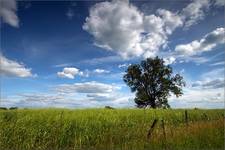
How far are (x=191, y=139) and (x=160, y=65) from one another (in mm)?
43409

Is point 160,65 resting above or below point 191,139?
above

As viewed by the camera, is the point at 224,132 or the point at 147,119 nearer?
the point at 224,132

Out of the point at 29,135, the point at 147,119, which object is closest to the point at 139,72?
the point at 147,119

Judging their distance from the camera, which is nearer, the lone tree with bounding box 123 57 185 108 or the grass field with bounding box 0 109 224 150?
the grass field with bounding box 0 109 224 150

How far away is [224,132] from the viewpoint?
624 inches

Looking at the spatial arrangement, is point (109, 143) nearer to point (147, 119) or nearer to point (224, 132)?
point (224, 132)

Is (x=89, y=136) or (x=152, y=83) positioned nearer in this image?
(x=89, y=136)

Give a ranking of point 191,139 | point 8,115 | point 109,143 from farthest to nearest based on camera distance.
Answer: point 8,115
point 191,139
point 109,143

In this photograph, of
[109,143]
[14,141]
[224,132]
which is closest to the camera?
[14,141]

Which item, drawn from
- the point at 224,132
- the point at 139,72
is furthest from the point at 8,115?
the point at 139,72

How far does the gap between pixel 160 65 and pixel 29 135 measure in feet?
152

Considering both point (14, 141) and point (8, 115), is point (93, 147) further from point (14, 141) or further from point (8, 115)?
point (8, 115)

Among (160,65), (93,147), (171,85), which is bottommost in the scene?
(93,147)

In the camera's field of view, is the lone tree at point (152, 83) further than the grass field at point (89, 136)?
Yes
